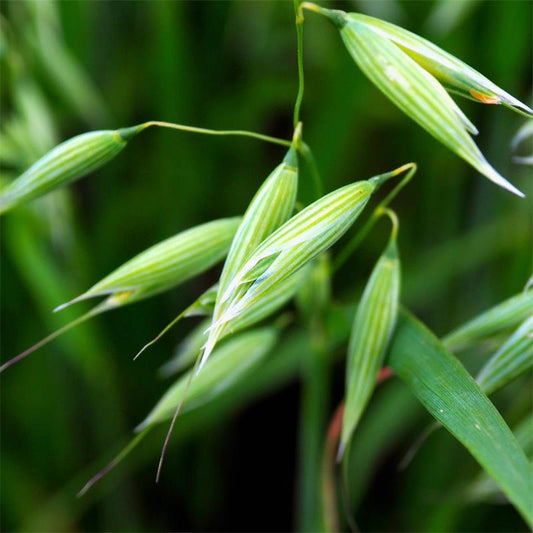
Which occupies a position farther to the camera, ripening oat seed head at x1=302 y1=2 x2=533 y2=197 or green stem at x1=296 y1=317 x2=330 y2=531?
green stem at x1=296 y1=317 x2=330 y2=531

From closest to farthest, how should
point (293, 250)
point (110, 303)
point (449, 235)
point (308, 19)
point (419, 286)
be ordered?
point (293, 250), point (110, 303), point (419, 286), point (449, 235), point (308, 19)

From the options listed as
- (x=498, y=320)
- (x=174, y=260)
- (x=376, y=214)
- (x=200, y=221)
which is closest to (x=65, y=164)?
(x=174, y=260)

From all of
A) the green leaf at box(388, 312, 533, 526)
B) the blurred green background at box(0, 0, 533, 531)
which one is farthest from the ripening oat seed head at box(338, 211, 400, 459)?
the blurred green background at box(0, 0, 533, 531)

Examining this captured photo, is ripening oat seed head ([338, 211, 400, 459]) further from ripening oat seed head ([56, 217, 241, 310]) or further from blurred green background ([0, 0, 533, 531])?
blurred green background ([0, 0, 533, 531])

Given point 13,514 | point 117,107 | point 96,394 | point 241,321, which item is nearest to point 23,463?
point 13,514

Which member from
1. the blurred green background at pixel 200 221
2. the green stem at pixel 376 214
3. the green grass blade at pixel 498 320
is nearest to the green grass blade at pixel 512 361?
the green grass blade at pixel 498 320

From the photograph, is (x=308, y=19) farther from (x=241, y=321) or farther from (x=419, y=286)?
(x=241, y=321)

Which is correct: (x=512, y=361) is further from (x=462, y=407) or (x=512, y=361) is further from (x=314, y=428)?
(x=314, y=428)
